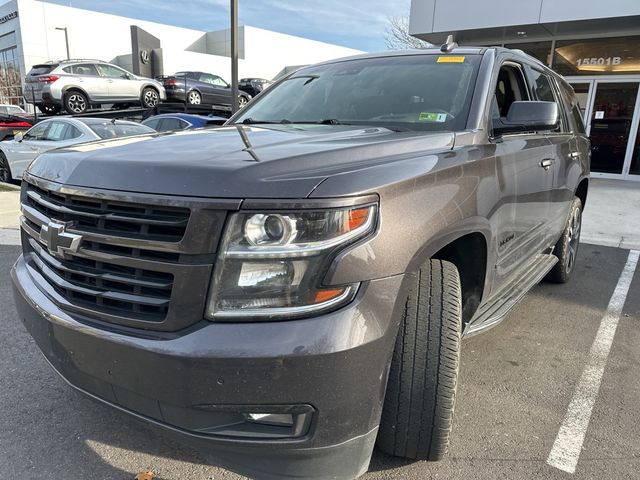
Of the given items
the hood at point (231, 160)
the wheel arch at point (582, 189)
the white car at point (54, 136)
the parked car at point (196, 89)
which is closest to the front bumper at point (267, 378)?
the hood at point (231, 160)

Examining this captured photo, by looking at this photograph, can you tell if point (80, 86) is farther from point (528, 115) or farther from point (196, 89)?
point (528, 115)

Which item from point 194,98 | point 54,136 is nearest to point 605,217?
point 54,136

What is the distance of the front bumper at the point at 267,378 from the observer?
4.92 ft

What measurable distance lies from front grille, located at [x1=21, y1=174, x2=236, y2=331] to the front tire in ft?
12.5

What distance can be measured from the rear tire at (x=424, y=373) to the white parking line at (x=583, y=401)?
0.70 metres

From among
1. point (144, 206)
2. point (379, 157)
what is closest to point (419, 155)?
point (379, 157)

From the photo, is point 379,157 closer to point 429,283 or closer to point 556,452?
point 429,283

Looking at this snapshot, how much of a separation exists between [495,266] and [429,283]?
0.73 meters

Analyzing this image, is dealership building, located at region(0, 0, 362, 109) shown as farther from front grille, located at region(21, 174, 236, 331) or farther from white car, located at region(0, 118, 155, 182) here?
front grille, located at region(21, 174, 236, 331)

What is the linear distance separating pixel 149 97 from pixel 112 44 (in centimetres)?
2749

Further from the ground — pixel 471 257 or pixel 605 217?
pixel 471 257

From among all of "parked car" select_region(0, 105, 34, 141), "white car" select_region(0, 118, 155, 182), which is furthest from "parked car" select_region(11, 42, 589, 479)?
"parked car" select_region(0, 105, 34, 141)

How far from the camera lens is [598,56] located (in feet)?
40.6

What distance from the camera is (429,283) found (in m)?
2.00
